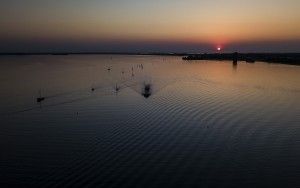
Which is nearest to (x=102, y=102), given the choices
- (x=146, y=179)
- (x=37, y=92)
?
(x=37, y=92)

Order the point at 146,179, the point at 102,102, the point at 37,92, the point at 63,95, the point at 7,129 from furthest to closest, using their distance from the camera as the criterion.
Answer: the point at 37,92
the point at 63,95
the point at 102,102
the point at 7,129
the point at 146,179

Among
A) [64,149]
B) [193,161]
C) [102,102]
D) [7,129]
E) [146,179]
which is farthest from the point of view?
[102,102]

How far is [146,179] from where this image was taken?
15805 mm

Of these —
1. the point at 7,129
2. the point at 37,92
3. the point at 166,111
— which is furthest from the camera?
the point at 37,92

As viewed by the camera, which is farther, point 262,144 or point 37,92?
point 37,92

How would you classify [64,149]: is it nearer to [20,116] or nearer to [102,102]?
[20,116]

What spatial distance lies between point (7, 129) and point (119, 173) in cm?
1275

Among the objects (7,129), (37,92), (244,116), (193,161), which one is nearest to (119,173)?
(193,161)

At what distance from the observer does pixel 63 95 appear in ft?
146

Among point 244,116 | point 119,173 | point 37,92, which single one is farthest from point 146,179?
point 37,92

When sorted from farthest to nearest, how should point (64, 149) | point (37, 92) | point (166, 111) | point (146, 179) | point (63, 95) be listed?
point (37, 92) < point (63, 95) < point (166, 111) < point (64, 149) < point (146, 179)

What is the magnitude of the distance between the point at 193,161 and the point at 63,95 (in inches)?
1156

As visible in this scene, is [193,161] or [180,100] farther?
[180,100]

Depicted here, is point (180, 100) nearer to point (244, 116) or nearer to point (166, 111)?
point (166, 111)
